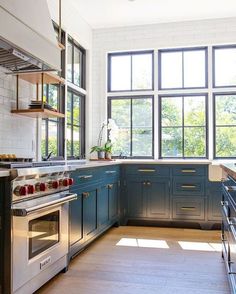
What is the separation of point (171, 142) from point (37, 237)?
3337 millimetres

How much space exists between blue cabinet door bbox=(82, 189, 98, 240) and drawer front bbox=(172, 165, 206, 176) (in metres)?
1.38

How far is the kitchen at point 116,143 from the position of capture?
8.26 feet

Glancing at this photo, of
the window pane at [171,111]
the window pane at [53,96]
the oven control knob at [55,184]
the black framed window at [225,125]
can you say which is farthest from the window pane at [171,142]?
the oven control knob at [55,184]

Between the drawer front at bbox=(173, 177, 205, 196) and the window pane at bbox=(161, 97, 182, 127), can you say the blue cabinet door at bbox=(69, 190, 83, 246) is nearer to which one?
the drawer front at bbox=(173, 177, 205, 196)

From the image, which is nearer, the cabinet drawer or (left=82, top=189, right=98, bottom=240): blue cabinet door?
(left=82, top=189, right=98, bottom=240): blue cabinet door

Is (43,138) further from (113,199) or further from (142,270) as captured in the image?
(142,270)

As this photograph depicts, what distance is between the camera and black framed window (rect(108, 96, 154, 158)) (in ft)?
17.8

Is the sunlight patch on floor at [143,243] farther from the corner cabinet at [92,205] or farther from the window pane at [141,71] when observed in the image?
the window pane at [141,71]

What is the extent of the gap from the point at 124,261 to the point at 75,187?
0.80m

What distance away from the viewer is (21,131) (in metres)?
3.50

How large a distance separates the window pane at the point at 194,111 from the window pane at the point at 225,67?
36cm

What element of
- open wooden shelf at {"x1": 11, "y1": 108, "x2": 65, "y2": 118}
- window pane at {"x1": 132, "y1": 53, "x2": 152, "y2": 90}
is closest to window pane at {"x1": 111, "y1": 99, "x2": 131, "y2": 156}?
window pane at {"x1": 132, "y1": 53, "x2": 152, "y2": 90}

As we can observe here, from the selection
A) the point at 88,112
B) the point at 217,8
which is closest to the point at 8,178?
the point at 88,112

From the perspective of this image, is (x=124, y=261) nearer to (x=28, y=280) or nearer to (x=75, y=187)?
(x=75, y=187)
